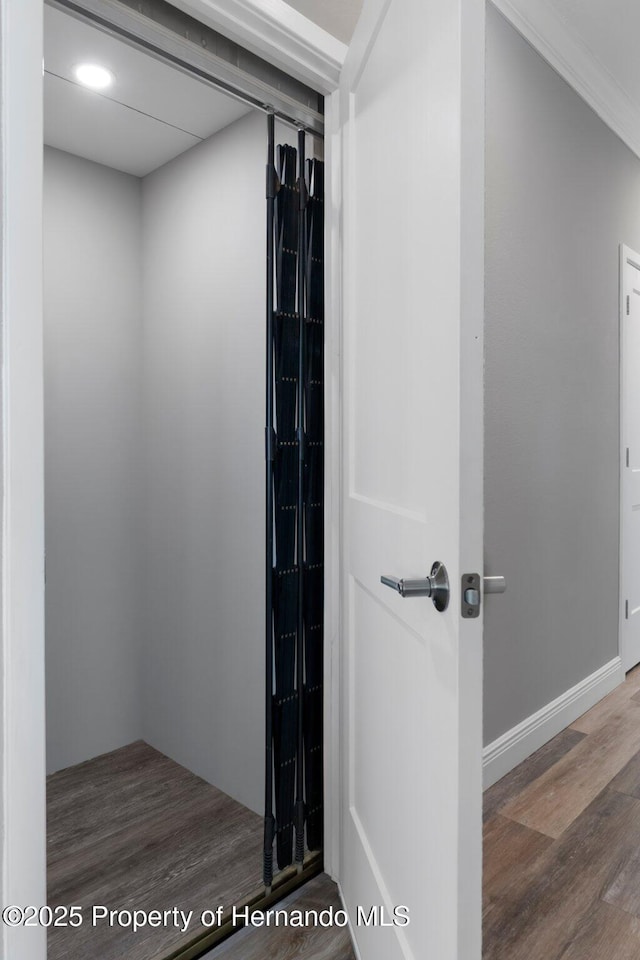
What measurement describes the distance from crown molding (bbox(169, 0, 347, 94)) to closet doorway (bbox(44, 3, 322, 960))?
36 centimetres

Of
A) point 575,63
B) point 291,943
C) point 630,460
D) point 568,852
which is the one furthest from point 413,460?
point 630,460

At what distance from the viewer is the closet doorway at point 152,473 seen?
1842 millimetres

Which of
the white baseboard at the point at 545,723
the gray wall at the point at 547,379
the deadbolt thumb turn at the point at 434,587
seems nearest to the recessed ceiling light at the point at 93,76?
the gray wall at the point at 547,379

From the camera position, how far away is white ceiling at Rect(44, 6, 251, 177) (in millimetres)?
1691

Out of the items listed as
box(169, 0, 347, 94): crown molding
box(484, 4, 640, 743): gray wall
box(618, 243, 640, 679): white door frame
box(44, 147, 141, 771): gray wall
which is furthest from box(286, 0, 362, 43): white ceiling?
box(618, 243, 640, 679): white door frame

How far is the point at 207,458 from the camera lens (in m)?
2.16

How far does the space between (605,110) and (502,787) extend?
2701 millimetres

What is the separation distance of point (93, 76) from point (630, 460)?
2.71 metres

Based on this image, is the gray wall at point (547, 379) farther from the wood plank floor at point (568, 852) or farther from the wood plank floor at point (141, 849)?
the wood plank floor at point (141, 849)

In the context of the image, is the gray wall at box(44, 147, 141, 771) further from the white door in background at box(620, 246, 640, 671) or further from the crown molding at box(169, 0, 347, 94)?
the white door in background at box(620, 246, 640, 671)

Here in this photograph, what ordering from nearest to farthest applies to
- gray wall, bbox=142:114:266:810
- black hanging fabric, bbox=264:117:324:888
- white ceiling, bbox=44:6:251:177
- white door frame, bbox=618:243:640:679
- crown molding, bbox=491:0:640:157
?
black hanging fabric, bbox=264:117:324:888, white ceiling, bbox=44:6:251:177, gray wall, bbox=142:114:266:810, crown molding, bbox=491:0:640:157, white door frame, bbox=618:243:640:679

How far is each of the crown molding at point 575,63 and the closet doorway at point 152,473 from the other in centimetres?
100

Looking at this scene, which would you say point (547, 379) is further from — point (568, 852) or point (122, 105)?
point (122, 105)

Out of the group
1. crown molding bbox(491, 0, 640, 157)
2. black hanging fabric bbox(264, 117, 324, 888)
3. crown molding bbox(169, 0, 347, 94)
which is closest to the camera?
crown molding bbox(169, 0, 347, 94)
